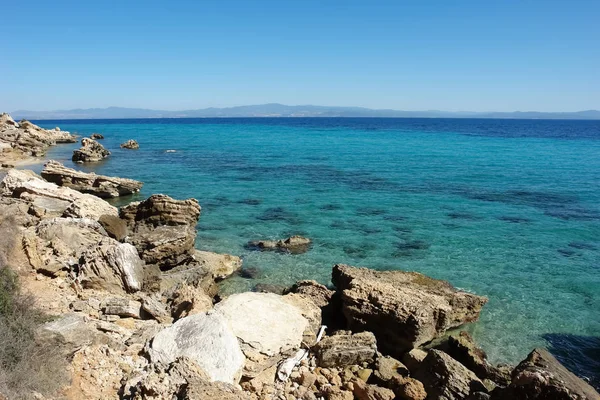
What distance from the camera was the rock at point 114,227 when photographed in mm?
16359

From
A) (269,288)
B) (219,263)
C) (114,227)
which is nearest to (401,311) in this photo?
(269,288)

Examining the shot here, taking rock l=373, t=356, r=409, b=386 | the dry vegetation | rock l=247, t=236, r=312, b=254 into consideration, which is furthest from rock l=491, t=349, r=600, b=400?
rock l=247, t=236, r=312, b=254

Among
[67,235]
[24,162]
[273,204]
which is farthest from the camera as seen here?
[24,162]

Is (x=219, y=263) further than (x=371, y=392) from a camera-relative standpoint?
Yes

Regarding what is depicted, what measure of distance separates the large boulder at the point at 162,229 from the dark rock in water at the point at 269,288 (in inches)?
118

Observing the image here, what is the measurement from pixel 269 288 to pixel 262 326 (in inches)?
204

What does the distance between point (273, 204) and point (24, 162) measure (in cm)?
2996

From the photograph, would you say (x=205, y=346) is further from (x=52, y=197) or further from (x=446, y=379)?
(x=52, y=197)

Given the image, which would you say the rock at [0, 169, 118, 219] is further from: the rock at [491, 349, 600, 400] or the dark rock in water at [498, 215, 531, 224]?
the dark rock in water at [498, 215, 531, 224]

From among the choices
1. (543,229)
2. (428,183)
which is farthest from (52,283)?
(428,183)

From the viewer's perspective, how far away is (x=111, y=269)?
42.9 ft

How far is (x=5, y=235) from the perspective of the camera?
1246 cm

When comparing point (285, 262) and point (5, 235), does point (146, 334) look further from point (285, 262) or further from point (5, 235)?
point (285, 262)

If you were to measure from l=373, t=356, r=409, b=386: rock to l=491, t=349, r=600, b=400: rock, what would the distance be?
2.52 meters
